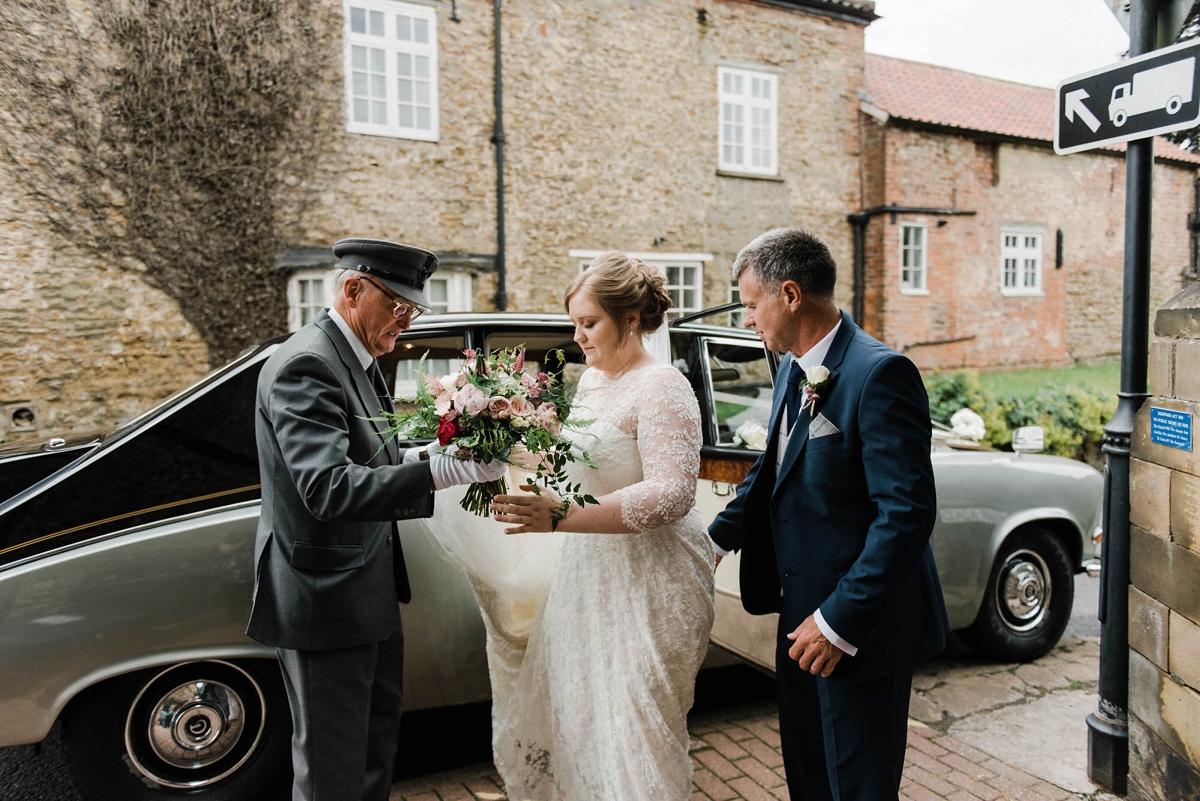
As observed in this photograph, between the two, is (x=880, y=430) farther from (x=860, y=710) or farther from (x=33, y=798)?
(x=33, y=798)

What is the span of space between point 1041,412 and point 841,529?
390 inches

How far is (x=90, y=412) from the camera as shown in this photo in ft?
34.2

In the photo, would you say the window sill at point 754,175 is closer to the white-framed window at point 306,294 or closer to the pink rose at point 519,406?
the white-framed window at point 306,294

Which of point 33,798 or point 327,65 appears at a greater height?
point 327,65

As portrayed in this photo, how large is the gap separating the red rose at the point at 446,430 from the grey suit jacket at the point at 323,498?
0.39 feet

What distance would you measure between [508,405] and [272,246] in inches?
402

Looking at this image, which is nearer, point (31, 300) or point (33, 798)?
point (33, 798)

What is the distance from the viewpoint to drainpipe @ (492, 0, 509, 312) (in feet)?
41.0

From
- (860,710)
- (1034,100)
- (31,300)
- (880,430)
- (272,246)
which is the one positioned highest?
(1034,100)

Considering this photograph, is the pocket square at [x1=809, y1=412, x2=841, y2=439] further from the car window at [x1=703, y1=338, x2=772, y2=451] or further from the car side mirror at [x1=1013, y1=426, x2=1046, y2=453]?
the car side mirror at [x1=1013, y1=426, x2=1046, y2=453]

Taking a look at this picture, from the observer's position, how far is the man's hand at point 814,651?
6.84ft

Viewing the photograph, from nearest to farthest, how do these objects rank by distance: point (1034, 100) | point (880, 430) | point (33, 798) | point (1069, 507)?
point (880, 430)
point (33, 798)
point (1069, 507)
point (1034, 100)

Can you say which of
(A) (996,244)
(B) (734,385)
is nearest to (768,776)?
(B) (734,385)

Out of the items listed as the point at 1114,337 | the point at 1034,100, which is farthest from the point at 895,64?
the point at 1114,337
